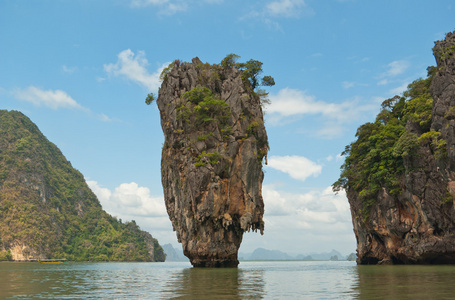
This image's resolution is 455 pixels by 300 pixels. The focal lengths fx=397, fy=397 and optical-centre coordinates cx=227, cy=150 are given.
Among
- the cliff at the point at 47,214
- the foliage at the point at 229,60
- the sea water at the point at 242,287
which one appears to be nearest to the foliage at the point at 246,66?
the foliage at the point at 229,60

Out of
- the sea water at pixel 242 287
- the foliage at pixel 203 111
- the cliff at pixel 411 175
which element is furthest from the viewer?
the foliage at pixel 203 111

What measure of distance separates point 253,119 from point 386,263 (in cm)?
2226

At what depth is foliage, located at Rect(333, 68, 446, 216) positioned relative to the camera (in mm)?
38125

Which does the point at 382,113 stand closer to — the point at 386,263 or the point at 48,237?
the point at 386,263

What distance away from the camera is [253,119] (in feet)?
146

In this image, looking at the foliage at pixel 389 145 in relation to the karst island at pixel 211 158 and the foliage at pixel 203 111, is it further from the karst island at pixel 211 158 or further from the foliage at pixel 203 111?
the foliage at pixel 203 111

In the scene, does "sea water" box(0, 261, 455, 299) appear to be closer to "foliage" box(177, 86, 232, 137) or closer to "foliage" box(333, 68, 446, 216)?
"foliage" box(333, 68, 446, 216)

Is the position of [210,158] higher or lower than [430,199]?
higher

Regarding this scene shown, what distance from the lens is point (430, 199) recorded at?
3712cm

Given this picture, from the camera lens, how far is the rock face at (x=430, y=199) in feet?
112

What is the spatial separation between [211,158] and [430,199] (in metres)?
21.0

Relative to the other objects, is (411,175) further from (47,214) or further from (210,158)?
(47,214)

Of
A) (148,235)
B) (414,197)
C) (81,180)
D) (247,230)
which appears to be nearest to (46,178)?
(81,180)

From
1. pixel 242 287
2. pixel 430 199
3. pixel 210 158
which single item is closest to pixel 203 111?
pixel 210 158
